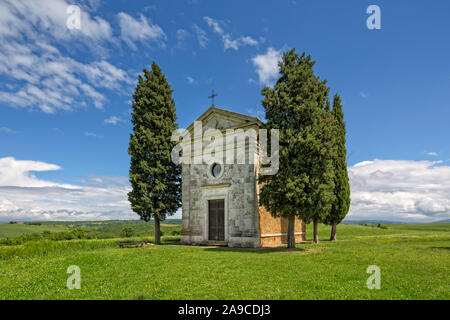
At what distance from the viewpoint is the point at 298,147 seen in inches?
567

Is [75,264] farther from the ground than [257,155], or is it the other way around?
[257,155]

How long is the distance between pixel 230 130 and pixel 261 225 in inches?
264

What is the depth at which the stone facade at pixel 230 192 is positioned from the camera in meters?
17.0

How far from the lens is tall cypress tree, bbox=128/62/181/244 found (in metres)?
19.8

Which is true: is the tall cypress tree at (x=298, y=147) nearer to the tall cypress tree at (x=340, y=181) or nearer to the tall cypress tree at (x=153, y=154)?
the tall cypress tree at (x=340, y=181)

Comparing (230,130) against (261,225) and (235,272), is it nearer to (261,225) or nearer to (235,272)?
(261,225)

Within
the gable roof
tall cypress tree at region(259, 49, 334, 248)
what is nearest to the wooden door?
tall cypress tree at region(259, 49, 334, 248)

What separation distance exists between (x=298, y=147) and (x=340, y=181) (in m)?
7.95

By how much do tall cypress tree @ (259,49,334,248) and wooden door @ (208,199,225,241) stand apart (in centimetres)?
424

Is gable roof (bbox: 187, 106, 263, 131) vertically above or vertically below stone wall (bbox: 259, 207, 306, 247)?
above

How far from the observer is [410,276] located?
26.8 ft

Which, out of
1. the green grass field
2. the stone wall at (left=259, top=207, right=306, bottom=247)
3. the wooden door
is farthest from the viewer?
the wooden door

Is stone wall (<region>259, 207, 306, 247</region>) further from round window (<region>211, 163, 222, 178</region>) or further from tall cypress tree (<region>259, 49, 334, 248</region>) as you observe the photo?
round window (<region>211, 163, 222, 178</region>)
